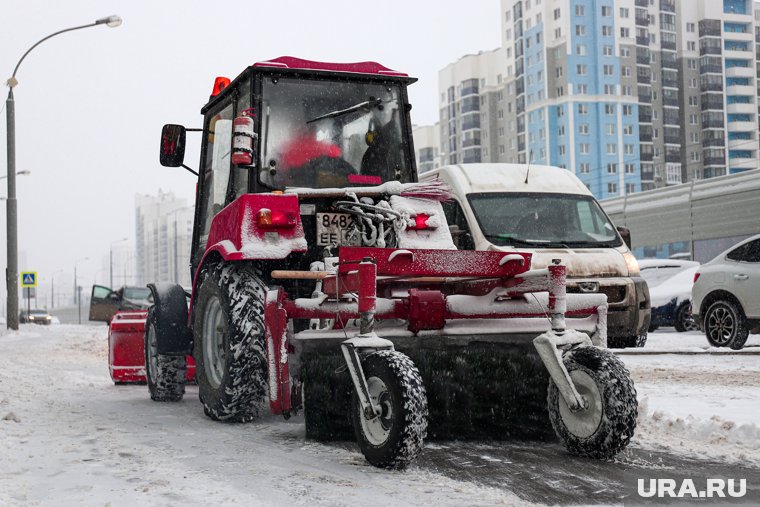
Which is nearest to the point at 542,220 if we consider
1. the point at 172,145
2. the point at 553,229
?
the point at 553,229

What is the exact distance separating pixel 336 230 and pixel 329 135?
89 cm

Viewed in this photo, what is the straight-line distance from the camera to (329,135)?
701 cm

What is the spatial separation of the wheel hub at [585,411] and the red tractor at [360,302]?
11mm

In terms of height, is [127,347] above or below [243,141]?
below

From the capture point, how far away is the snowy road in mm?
4156

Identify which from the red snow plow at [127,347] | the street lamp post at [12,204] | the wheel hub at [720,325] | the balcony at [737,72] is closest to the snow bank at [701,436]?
the red snow plow at [127,347]

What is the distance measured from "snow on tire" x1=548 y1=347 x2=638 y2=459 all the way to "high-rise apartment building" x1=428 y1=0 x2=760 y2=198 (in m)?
81.3

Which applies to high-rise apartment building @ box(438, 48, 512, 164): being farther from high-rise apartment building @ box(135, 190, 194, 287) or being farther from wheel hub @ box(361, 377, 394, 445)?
wheel hub @ box(361, 377, 394, 445)

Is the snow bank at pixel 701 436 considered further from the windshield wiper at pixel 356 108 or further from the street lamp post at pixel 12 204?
the street lamp post at pixel 12 204

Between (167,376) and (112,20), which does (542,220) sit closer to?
(167,376)

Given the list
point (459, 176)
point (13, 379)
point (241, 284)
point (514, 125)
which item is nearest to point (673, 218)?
point (459, 176)

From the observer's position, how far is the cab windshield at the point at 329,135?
6.83 metres

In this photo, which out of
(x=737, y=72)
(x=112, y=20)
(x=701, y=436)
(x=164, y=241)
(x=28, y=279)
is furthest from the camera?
(x=164, y=241)

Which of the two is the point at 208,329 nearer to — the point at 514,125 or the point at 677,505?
the point at 677,505
